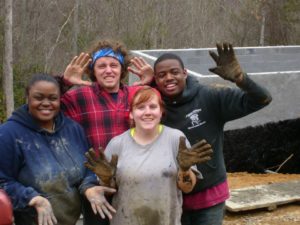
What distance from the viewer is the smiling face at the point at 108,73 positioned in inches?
111

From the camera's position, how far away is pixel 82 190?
8.39 ft

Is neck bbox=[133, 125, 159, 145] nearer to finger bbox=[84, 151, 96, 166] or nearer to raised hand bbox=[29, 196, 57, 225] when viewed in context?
finger bbox=[84, 151, 96, 166]

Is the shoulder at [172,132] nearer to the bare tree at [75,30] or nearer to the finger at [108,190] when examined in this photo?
the finger at [108,190]

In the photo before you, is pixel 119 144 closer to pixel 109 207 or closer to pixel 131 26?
pixel 109 207

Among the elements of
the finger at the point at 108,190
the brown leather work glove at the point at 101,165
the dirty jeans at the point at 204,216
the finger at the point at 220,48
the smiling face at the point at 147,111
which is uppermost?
the finger at the point at 220,48

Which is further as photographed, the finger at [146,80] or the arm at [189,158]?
the finger at [146,80]

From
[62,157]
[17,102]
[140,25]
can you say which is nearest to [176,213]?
[62,157]

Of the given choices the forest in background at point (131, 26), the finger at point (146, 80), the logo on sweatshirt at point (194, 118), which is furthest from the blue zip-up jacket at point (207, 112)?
the forest in background at point (131, 26)

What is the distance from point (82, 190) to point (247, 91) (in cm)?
103

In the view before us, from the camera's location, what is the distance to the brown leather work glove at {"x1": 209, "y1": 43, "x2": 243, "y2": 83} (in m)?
2.73

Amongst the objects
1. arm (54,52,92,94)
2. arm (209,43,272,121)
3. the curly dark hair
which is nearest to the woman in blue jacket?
arm (54,52,92,94)

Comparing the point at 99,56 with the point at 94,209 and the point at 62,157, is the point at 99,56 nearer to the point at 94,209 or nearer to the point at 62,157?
the point at 62,157

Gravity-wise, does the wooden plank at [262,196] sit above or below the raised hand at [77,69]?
below

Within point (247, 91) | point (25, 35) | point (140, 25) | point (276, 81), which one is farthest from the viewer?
point (140, 25)
